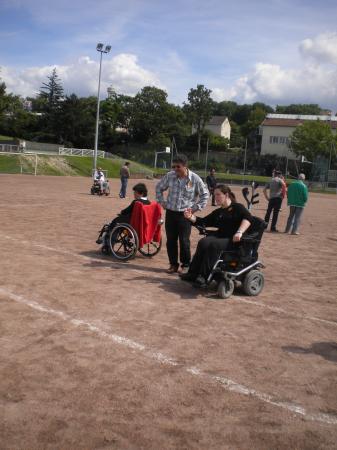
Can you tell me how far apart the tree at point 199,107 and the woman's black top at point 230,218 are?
99463mm

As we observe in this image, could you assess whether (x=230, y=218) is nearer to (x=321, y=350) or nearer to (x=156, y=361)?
(x=321, y=350)

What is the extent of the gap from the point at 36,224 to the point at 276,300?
744cm

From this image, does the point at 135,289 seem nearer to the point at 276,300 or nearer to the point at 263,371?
the point at 276,300

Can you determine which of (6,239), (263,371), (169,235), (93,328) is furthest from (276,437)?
(6,239)

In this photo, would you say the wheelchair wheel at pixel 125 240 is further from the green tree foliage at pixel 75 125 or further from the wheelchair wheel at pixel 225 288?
the green tree foliage at pixel 75 125

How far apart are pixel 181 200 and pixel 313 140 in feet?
248

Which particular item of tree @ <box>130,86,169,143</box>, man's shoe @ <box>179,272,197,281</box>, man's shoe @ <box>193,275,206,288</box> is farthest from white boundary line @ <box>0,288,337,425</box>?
tree @ <box>130,86,169,143</box>

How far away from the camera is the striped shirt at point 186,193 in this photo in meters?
7.71

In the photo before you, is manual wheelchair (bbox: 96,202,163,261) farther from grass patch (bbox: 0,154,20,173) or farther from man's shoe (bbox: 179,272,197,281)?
grass patch (bbox: 0,154,20,173)

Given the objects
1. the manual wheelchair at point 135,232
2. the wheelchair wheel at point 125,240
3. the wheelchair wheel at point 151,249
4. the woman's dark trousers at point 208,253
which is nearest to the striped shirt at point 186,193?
the manual wheelchair at point 135,232

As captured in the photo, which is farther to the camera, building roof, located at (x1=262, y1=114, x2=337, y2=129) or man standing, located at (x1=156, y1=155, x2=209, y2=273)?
building roof, located at (x1=262, y1=114, x2=337, y2=129)

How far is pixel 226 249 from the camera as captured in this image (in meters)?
6.66

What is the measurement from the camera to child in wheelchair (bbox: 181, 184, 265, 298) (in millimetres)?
6492

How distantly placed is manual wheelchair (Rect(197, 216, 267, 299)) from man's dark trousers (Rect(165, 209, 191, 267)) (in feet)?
2.01
